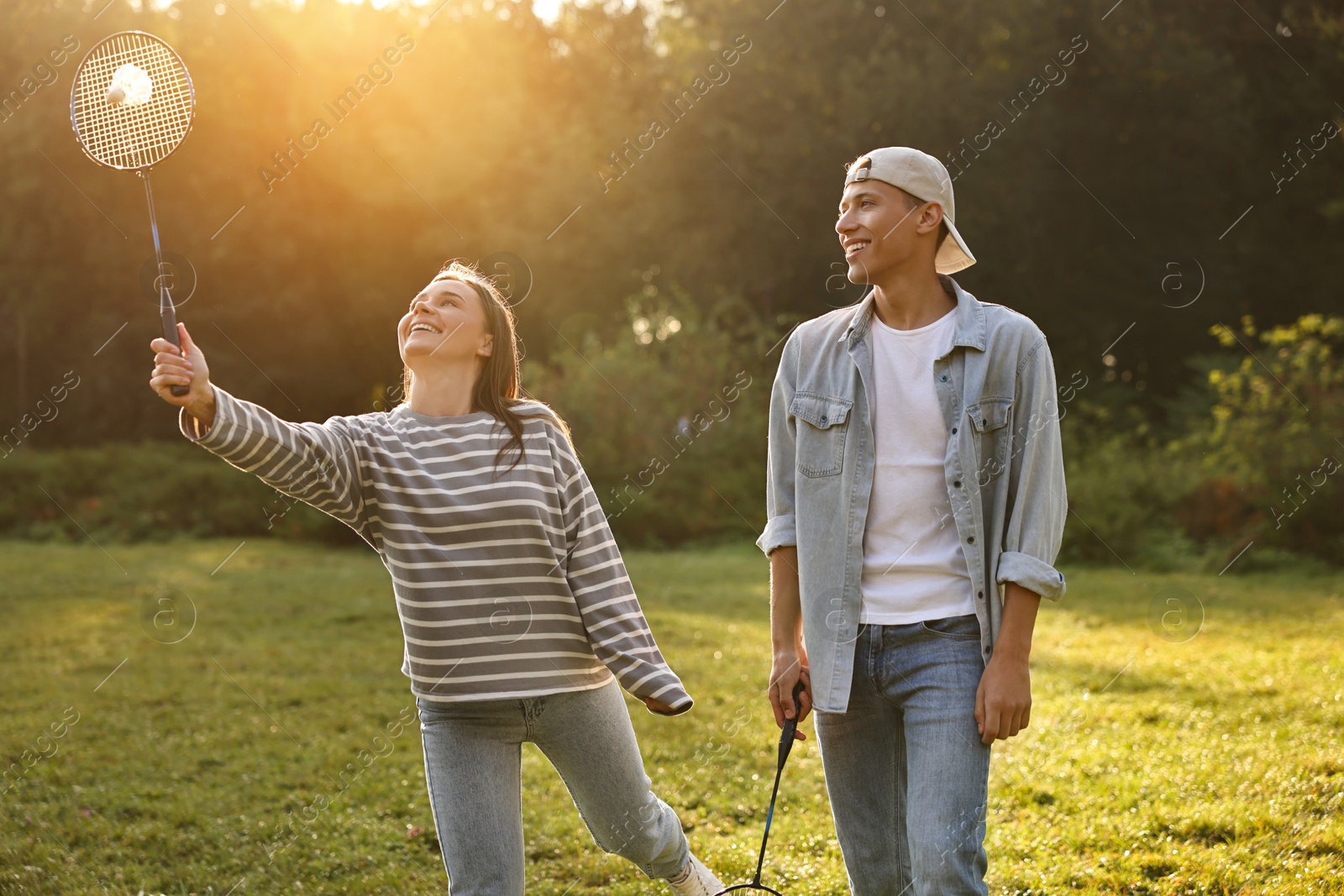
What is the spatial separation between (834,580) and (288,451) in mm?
1388

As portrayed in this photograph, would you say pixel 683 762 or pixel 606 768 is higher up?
pixel 606 768

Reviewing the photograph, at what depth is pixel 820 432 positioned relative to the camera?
3047 mm

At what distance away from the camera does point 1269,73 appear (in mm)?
24422

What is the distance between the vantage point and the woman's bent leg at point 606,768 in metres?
3.26

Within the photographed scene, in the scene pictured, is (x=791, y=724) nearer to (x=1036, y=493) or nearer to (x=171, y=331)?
(x=1036, y=493)

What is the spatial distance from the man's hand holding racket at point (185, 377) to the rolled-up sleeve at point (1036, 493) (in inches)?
72.8

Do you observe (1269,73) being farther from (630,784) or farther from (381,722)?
(630,784)

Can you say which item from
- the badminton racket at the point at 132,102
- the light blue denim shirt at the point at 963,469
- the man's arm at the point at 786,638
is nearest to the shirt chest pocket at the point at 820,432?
the light blue denim shirt at the point at 963,469

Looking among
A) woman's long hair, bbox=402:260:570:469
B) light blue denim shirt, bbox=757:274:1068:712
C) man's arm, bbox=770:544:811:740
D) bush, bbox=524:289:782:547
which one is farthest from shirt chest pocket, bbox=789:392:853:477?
bush, bbox=524:289:782:547

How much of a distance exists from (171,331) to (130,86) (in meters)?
1.11

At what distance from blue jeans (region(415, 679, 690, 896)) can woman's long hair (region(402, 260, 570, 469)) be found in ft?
2.48

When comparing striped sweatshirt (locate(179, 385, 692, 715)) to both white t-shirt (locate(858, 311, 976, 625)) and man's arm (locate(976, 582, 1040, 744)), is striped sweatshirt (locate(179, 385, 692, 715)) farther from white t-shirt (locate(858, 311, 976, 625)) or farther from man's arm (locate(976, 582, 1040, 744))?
man's arm (locate(976, 582, 1040, 744))

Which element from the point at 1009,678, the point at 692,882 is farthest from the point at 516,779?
the point at 1009,678

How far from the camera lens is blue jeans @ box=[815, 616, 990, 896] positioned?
2652 millimetres
